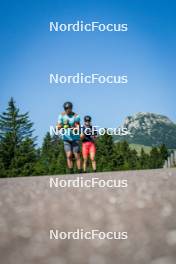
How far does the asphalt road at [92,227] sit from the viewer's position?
202cm

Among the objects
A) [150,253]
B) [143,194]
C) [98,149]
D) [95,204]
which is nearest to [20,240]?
[150,253]

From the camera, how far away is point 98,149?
6009 cm

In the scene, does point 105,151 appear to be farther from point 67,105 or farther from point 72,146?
point 67,105

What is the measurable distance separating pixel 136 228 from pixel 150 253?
65 centimetres

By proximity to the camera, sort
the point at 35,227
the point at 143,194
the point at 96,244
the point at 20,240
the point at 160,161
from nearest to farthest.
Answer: the point at 96,244 → the point at 20,240 → the point at 35,227 → the point at 143,194 → the point at 160,161

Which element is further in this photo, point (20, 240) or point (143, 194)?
point (143, 194)

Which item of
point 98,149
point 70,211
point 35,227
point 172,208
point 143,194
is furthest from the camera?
point 98,149

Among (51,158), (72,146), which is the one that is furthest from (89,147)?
(51,158)

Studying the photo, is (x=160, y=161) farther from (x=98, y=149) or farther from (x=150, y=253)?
(x=150, y=253)
